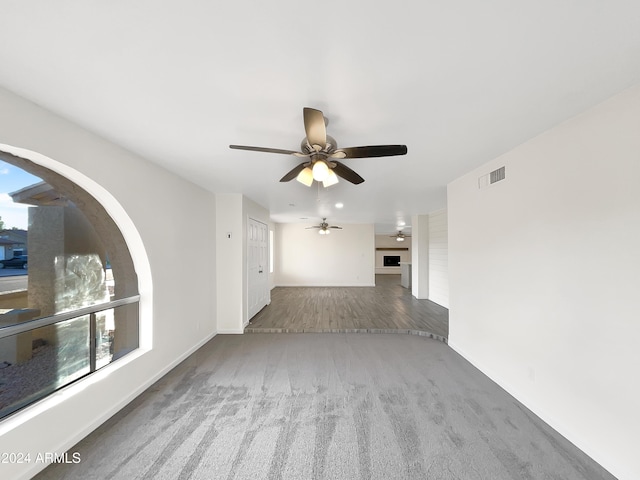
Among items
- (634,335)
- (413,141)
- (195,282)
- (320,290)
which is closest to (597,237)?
(634,335)

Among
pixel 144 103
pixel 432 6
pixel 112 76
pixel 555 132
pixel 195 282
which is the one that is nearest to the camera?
pixel 432 6

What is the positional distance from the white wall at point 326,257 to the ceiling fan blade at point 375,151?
7.44 meters

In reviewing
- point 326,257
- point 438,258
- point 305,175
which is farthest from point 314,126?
point 326,257

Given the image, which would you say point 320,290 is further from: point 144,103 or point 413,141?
point 144,103

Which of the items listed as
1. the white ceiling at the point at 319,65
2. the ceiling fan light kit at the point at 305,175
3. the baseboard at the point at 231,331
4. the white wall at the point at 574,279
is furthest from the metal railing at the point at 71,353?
the white wall at the point at 574,279

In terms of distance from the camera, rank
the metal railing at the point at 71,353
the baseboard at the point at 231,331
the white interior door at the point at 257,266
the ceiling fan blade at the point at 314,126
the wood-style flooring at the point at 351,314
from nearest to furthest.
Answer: the ceiling fan blade at the point at 314,126 → the metal railing at the point at 71,353 → the baseboard at the point at 231,331 → the wood-style flooring at the point at 351,314 → the white interior door at the point at 257,266

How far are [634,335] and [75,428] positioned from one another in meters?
3.99

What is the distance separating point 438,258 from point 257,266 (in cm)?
458

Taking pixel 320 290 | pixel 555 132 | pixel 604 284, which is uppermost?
pixel 555 132

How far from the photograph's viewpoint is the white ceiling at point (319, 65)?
1.09 m

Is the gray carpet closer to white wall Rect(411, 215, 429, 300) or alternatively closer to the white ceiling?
the white ceiling

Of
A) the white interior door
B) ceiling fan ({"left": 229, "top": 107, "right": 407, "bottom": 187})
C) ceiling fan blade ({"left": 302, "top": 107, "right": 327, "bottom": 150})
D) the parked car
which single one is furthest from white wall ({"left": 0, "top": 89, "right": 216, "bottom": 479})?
ceiling fan blade ({"left": 302, "top": 107, "right": 327, "bottom": 150})

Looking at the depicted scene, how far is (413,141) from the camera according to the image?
234 cm

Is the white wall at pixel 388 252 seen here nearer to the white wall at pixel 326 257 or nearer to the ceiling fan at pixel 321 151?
the white wall at pixel 326 257
